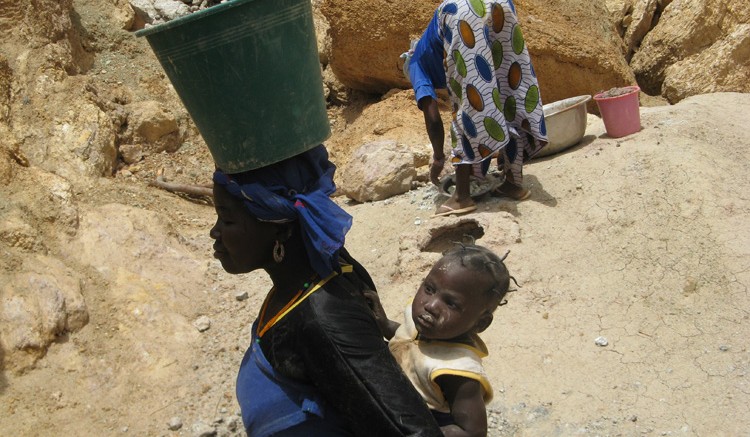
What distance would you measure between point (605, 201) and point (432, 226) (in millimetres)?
1165

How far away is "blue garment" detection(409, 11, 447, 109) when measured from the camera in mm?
4977

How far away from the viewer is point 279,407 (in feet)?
5.41

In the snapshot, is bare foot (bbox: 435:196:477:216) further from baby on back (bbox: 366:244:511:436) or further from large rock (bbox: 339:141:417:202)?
baby on back (bbox: 366:244:511:436)

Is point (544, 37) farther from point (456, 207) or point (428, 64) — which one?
point (456, 207)

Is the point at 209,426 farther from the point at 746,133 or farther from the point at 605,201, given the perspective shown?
the point at 746,133

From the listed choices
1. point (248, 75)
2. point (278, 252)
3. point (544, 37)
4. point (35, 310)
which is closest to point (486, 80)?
point (544, 37)

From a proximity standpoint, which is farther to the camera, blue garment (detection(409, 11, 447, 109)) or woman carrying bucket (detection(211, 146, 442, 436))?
blue garment (detection(409, 11, 447, 109))

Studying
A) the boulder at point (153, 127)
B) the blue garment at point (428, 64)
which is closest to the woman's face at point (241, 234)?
the blue garment at point (428, 64)

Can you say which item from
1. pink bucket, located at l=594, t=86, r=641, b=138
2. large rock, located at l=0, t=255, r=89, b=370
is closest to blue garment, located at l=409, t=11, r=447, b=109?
pink bucket, located at l=594, t=86, r=641, b=138

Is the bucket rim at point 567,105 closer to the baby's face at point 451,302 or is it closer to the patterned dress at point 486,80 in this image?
the patterned dress at point 486,80

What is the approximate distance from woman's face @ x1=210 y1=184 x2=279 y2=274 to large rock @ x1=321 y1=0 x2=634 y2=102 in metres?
5.66

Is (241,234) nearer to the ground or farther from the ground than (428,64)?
farther from the ground

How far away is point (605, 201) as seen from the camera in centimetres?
473

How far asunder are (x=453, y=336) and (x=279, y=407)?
0.49 m
